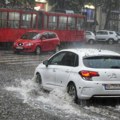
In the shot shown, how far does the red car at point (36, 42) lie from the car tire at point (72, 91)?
20.8 m

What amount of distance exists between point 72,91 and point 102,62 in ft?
3.50

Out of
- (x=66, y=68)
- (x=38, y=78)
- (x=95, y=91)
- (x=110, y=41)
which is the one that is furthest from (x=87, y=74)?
(x=110, y=41)

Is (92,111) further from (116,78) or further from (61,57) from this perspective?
(61,57)

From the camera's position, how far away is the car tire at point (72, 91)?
40.4 ft

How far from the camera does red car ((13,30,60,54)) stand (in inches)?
1314

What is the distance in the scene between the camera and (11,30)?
39.2 meters

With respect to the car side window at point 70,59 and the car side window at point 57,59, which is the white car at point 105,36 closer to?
the car side window at point 57,59

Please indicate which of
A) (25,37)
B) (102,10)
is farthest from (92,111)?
(102,10)

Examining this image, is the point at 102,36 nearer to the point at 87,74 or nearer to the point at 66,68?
the point at 66,68

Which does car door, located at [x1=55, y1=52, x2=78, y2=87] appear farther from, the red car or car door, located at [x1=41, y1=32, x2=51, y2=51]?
car door, located at [x1=41, y1=32, x2=51, y2=51]

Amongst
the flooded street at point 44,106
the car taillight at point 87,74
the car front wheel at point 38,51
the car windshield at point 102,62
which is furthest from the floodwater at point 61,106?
the car front wheel at point 38,51

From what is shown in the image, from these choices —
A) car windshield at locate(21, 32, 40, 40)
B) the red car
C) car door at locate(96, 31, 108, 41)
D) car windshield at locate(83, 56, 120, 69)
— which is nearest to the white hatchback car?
car windshield at locate(83, 56, 120, 69)

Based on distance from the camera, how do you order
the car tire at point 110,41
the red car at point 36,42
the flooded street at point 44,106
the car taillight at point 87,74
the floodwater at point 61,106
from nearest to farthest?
the flooded street at point 44,106 → the floodwater at point 61,106 → the car taillight at point 87,74 → the red car at point 36,42 → the car tire at point 110,41

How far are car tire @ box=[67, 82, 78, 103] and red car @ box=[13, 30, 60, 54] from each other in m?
20.8
